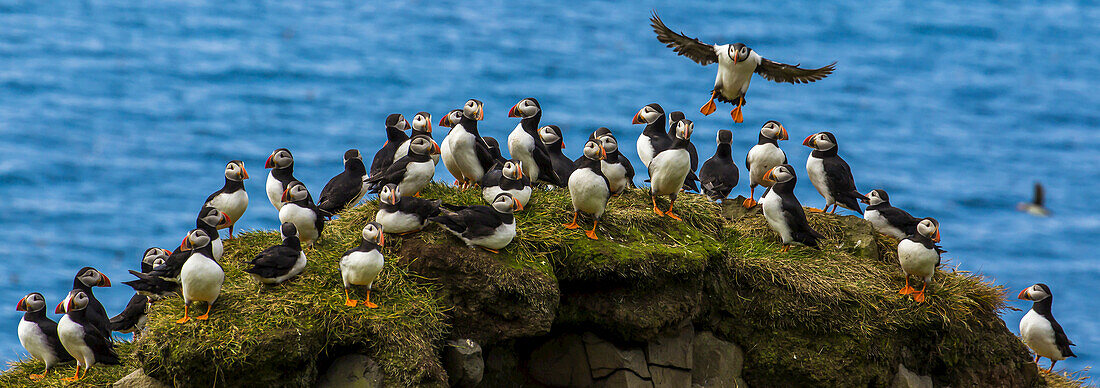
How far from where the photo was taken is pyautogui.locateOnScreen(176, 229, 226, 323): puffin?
664 centimetres

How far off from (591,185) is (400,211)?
1.35m

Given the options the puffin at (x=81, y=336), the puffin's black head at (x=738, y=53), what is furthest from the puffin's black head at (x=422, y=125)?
the puffin's black head at (x=738, y=53)

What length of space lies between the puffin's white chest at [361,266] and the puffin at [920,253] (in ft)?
13.2

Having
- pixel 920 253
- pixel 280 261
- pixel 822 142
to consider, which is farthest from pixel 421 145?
pixel 920 253

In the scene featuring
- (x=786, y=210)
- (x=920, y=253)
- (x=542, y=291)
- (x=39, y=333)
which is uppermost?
(x=786, y=210)

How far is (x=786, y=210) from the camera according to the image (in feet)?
28.6

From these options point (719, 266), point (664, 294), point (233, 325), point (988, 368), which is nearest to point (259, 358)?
point (233, 325)

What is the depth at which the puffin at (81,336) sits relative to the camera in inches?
294

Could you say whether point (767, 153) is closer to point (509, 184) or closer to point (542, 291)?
point (509, 184)

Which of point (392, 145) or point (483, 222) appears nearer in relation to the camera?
point (483, 222)

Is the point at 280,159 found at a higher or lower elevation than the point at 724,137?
lower

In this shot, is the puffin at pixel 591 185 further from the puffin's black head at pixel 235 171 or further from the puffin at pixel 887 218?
the puffin at pixel 887 218

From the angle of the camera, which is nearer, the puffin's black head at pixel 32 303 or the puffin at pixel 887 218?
the puffin's black head at pixel 32 303

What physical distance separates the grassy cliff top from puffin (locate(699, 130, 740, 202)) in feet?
0.61
